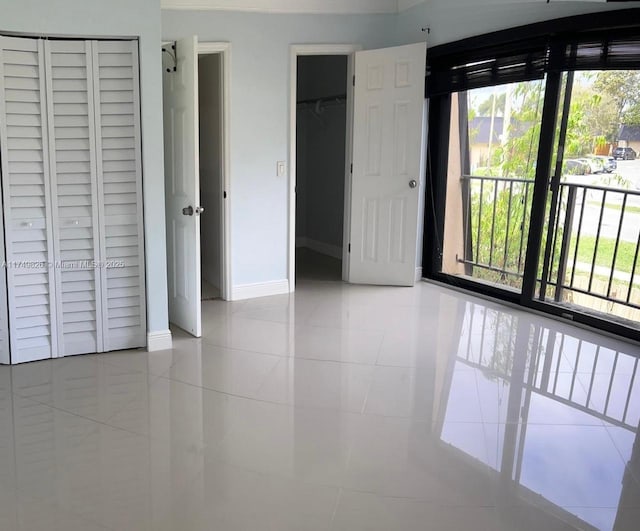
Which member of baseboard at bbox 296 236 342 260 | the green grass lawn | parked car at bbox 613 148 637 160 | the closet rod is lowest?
baseboard at bbox 296 236 342 260

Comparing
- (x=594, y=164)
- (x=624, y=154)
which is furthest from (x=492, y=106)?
(x=624, y=154)

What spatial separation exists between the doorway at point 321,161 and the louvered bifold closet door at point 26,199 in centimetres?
304

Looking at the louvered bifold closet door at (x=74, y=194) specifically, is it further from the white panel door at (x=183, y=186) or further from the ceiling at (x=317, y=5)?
the ceiling at (x=317, y=5)

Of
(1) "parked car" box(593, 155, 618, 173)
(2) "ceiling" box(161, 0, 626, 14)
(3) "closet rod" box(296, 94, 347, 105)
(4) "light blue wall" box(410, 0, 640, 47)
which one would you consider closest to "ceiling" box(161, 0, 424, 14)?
(2) "ceiling" box(161, 0, 626, 14)

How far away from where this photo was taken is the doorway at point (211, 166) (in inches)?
193

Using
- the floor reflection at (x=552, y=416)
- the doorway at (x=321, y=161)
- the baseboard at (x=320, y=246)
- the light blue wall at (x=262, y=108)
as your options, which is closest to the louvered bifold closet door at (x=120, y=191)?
the light blue wall at (x=262, y=108)

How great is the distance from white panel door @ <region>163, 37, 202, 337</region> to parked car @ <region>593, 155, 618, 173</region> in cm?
289

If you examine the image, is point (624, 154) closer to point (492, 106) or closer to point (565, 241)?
point (565, 241)

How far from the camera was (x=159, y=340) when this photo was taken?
3830mm

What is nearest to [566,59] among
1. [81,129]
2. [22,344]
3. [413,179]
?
[413,179]

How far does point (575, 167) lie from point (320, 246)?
10.8 ft

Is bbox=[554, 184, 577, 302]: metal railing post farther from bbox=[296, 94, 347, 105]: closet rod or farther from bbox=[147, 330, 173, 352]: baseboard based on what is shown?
bbox=[147, 330, 173, 352]: baseboard

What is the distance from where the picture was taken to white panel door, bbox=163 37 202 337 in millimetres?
3801

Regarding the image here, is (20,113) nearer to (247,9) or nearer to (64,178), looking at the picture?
(64,178)
